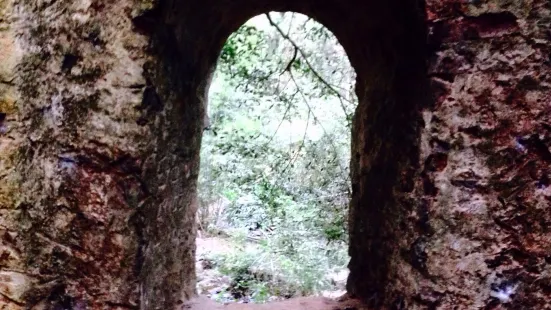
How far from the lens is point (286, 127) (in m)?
5.18

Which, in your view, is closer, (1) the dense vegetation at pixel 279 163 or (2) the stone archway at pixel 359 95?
(2) the stone archway at pixel 359 95

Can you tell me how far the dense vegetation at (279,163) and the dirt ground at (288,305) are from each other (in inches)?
53.5

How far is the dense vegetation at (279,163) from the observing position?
13.1 feet

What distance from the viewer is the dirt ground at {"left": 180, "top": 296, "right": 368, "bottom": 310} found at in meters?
2.35

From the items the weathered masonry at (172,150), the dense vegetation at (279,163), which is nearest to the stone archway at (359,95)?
the weathered masonry at (172,150)

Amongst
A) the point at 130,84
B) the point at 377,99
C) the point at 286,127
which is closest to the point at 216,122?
the point at 286,127

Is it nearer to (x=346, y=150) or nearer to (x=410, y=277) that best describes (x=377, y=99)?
(x=410, y=277)

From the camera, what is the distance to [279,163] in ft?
14.5

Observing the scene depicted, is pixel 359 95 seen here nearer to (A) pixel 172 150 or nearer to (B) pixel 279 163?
(A) pixel 172 150

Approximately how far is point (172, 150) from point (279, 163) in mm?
2565

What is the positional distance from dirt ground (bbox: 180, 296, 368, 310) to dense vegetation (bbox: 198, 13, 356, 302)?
1.36 metres

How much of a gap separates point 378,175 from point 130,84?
1074 millimetres

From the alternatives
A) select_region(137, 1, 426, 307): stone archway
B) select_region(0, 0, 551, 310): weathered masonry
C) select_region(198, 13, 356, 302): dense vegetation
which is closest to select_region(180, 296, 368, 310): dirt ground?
select_region(137, 1, 426, 307): stone archway

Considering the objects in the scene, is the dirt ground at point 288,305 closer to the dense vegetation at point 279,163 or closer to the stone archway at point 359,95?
the stone archway at point 359,95
